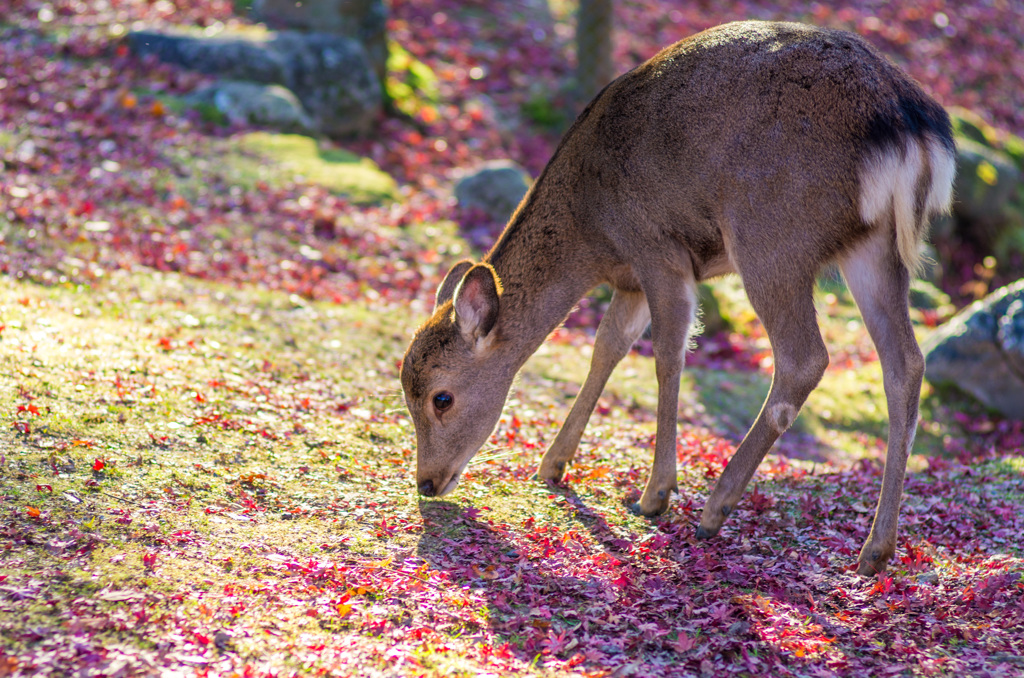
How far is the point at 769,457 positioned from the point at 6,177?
922cm

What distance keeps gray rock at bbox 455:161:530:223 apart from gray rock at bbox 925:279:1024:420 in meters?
5.71

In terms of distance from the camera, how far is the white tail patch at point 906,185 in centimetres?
470

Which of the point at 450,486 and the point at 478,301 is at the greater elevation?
the point at 478,301

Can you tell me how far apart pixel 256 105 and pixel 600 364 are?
9078mm

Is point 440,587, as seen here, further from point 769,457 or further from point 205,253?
point 205,253

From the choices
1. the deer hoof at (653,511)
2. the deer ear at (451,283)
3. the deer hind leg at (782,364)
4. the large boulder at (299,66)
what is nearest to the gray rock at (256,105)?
the large boulder at (299,66)

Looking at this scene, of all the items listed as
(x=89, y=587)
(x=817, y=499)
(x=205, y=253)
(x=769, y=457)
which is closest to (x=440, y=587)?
(x=89, y=587)

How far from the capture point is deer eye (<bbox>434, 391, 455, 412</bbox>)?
17.6 feet

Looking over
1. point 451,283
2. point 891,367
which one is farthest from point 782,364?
point 451,283

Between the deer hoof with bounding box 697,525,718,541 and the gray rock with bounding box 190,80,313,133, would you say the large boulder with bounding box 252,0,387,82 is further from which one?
the deer hoof with bounding box 697,525,718,541

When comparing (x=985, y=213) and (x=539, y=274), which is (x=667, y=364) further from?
(x=985, y=213)

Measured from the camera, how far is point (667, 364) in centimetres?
544

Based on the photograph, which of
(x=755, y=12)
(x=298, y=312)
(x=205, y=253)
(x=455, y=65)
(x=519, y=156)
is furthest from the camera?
(x=755, y=12)

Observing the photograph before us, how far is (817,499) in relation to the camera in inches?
241
